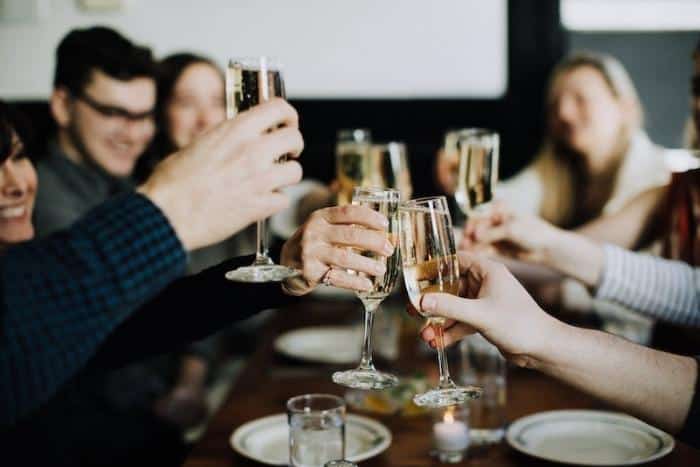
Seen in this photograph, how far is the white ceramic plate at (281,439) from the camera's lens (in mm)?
1324

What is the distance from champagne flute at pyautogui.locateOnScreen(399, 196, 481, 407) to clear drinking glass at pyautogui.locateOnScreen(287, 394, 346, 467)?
185 mm

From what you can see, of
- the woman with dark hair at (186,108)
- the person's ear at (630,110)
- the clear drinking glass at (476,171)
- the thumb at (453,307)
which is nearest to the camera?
the thumb at (453,307)

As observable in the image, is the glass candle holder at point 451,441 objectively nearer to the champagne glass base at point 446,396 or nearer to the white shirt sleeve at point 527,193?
the champagne glass base at point 446,396

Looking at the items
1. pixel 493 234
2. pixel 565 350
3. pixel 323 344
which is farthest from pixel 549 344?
pixel 323 344

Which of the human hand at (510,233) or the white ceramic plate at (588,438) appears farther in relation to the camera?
the human hand at (510,233)

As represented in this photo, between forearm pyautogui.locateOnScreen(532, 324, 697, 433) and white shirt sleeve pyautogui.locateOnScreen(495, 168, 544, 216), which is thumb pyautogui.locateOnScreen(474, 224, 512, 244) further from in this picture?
white shirt sleeve pyautogui.locateOnScreen(495, 168, 544, 216)

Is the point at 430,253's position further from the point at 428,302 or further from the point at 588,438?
the point at 588,438

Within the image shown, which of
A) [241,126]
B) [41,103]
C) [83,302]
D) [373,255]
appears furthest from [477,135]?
[41,103]

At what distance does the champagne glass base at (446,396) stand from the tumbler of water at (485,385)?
0.38 m

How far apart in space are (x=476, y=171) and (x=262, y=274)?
77cm

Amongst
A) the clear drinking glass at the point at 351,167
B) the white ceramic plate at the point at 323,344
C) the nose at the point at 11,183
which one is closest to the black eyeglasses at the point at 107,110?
the nose at the point at 11,183

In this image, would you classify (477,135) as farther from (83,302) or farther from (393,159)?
(83,302)

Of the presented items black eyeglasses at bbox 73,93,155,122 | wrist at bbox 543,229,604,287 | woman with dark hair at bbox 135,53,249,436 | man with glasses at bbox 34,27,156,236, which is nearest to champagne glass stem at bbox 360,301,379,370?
wrist at bbox 543,229,604,287

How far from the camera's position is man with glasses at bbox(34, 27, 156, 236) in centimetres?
258
